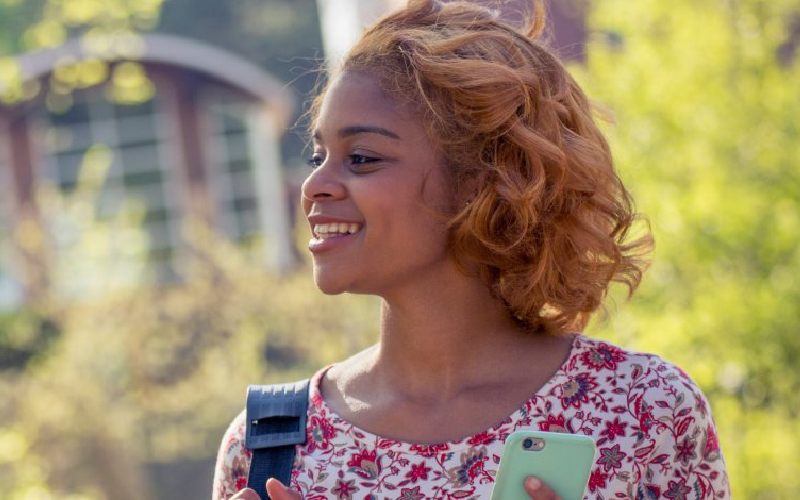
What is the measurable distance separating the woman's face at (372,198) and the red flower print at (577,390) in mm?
321

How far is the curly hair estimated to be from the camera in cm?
227

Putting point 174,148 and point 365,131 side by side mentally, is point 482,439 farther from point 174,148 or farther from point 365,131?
point 174,148

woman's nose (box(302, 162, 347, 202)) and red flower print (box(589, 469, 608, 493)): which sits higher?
woman's nose (box(302, 162, 347, 202))

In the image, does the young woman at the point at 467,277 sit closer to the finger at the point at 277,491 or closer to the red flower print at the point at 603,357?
the red flower print at the point at 603,357

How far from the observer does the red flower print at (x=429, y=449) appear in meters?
2.18

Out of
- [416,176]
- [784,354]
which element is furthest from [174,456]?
[416,176]

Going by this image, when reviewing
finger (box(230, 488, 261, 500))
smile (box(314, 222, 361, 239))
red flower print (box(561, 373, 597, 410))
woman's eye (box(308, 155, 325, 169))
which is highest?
woman's eye (box(308, 155, 325, 169))

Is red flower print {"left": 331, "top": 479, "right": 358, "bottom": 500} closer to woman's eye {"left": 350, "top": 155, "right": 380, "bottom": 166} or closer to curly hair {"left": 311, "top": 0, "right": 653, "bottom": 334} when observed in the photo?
curly hair {"left": 311, "top": 0, "right": 653, "bottom": 334}

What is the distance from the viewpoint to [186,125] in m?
16.3

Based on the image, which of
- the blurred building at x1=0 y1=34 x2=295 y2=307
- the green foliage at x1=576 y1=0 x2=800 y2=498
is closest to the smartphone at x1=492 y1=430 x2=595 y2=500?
the green foliage at x1=576 y1=0 x2=800 y2=498

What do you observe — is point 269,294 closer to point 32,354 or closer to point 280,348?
point 280,348

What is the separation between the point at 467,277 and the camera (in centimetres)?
234

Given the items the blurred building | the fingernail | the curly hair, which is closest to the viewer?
the fingernail

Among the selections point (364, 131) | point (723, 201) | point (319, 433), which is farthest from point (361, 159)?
point (723, 201)
